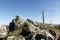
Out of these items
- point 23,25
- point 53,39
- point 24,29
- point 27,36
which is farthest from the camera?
point 23,25

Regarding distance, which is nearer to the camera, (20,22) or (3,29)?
(20,22)

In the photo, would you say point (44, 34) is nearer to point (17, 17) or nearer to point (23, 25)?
point (23, 25)

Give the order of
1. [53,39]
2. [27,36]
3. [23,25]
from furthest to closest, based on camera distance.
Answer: [23,25] < [27,36] < [53,39]

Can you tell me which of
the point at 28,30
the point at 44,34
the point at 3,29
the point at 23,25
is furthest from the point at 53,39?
the point at 3,29

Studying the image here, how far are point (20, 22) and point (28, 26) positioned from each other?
5.55 metres

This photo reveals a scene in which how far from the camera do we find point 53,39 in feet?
152

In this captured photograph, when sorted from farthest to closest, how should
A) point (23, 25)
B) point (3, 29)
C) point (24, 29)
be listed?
point (3, 29), point (23, 25), point (24, 29)

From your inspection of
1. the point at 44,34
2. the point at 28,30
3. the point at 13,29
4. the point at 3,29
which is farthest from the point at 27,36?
the point at 3,29

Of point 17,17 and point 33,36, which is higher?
point 17,17

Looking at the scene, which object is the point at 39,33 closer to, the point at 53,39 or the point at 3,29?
the point at 53,39

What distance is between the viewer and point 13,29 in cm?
5928

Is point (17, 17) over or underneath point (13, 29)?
over

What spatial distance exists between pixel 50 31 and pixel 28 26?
9.02 metres

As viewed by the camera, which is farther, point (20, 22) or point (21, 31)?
point (20, 22)
